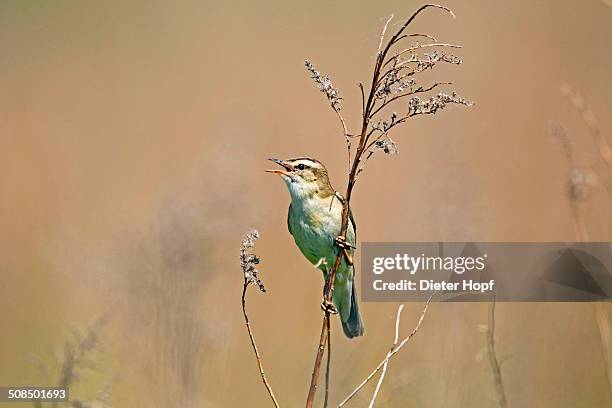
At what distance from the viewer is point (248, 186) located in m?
4.09

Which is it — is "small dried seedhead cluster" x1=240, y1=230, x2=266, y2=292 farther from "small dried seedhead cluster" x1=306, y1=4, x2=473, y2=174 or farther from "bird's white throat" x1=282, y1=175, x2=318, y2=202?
"bird's white throat" x1=282, y1=175, x2=318, y2=202

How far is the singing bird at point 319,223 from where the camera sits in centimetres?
372

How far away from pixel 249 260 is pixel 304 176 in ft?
5.68

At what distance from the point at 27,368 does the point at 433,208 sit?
205 centimetres

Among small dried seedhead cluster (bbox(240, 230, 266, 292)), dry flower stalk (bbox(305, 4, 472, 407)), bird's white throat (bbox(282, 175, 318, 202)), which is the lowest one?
small dried seedhead cluster (bbox(240, 230, 266, 292))

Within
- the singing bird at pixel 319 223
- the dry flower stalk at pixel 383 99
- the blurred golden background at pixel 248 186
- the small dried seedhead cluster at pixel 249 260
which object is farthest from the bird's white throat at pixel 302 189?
the small dried seedhead cluster at pixel 249 260

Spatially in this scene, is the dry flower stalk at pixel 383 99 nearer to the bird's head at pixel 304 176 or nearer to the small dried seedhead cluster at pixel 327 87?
the small dried seedhead cluster at pixel 327 87

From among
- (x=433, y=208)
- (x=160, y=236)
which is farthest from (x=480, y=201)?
(x=160, y=236)

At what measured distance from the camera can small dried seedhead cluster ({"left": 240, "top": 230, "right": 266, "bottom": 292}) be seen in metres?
2.12

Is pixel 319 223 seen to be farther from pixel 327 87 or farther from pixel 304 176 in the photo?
pixel 327 87

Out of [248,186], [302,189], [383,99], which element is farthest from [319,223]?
[383,99]

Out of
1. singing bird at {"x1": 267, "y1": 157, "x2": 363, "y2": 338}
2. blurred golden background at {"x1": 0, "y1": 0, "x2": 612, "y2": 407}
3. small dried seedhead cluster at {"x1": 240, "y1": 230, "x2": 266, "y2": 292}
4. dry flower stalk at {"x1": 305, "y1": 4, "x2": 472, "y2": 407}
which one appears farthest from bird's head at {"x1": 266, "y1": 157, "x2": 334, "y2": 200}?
small dried seedhead cluster at {"x1": 240, "y1": 230, "x2": 266, "y2": 292}

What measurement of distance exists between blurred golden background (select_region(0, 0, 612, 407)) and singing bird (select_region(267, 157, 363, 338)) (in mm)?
195

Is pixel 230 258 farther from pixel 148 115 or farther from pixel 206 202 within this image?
pixel 148 115
